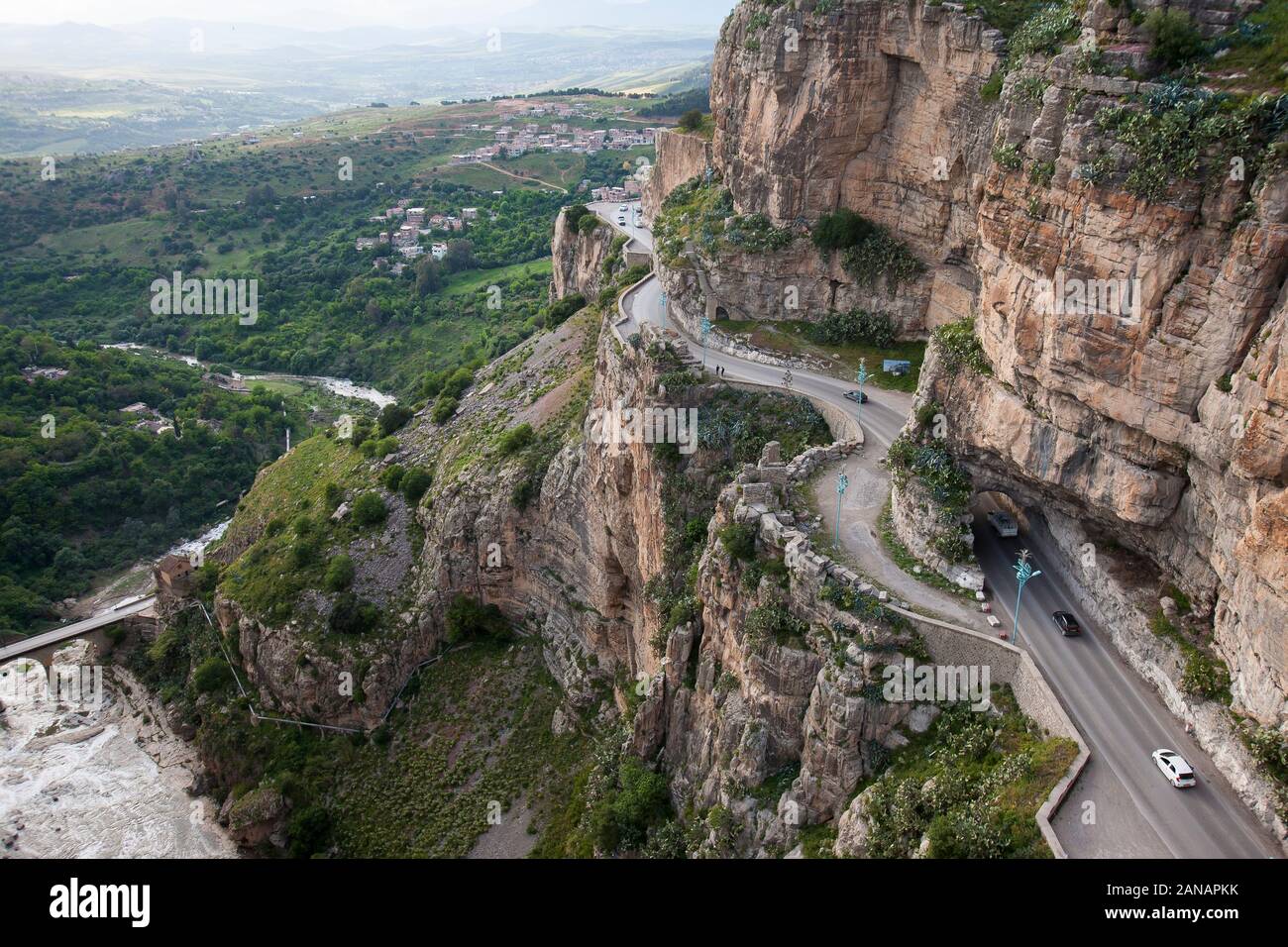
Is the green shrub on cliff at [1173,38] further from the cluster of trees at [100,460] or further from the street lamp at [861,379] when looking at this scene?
the cluster of trees at [100,460]

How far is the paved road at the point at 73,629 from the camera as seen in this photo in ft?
190

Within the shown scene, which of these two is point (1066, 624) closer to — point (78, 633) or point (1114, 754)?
point (1114, 754)

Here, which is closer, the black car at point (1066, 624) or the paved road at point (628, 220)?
the black car at point (1066, 624)

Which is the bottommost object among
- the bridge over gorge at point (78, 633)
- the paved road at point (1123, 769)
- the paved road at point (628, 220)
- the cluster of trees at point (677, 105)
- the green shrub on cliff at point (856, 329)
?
the bridge over gorge at point (78, 633)

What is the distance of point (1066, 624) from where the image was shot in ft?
86.5

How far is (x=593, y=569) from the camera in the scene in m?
47.4

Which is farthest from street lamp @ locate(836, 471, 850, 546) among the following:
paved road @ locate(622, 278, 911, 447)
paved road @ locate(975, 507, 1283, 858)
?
paved road @ locate(622, 278, 911, 447)

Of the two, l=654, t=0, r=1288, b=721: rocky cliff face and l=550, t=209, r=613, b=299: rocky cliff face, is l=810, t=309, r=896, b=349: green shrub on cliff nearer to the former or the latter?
l=654, t=0, r=1288, b=721: rocky cliff face

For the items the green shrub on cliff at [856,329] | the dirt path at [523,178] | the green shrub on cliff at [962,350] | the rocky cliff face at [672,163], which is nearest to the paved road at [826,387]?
the green shrub on cliff at [856,329]

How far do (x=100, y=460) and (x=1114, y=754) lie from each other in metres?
77.6

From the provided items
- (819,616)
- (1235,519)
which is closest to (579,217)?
(819,616)

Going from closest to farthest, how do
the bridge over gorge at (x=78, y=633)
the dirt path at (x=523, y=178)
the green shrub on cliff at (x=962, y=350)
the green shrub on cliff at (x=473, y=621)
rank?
the green shrub on cliff at (x=962, y=350)
the green shrub on cliff at (x=473, y=621)
the bridge over gorge at (x=78, y=633)
the dirt path at (x=523, y=178)

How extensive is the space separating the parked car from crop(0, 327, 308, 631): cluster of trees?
6434 cm

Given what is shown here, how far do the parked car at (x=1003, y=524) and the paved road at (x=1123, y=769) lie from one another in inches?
125
